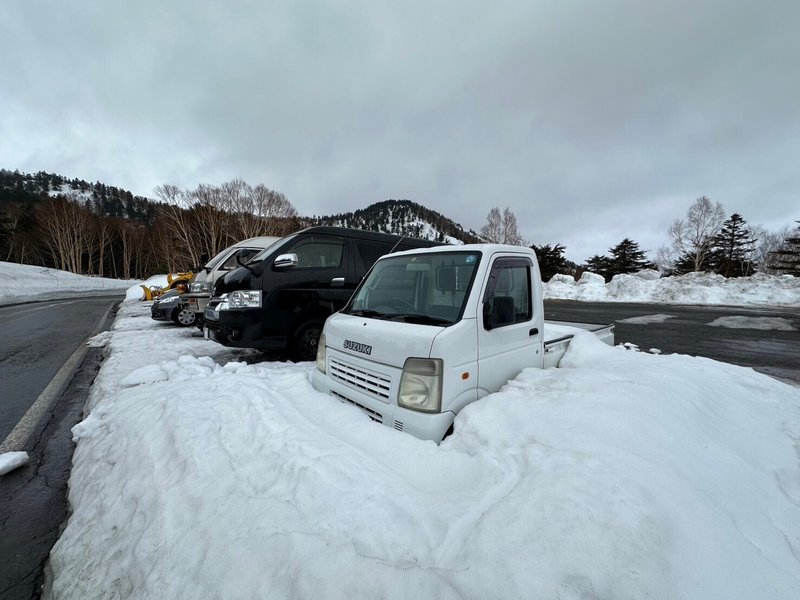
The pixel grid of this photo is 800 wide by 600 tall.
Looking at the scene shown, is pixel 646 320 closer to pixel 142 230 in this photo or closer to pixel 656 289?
pixel 656 289

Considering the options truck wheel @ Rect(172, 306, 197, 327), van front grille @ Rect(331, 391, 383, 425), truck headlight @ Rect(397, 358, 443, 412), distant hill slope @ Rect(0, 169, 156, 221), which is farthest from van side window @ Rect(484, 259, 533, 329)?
distant hill slope @ Rect(0, 169, 156, 221)

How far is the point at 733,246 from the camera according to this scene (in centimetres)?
4069

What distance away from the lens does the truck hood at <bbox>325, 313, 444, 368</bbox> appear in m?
→ 2.59

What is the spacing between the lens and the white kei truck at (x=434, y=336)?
8.41 feet

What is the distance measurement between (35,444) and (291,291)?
3318 millimetres

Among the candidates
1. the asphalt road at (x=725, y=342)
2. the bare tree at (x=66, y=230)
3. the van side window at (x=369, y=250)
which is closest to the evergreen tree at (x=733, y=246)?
the asphalt road at (x=725, y=342)

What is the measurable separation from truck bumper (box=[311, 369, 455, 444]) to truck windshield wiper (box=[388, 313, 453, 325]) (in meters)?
0.73

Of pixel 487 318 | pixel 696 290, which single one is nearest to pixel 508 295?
pixel 487 318

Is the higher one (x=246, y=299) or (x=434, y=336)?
(x=246, y=299)

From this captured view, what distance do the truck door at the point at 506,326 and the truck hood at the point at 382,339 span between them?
54 centimetres

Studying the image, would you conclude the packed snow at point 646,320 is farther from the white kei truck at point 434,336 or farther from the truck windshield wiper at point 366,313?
the truck windshield wiper at point 366,313

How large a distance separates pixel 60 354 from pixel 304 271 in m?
6.17

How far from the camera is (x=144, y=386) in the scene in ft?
13.6

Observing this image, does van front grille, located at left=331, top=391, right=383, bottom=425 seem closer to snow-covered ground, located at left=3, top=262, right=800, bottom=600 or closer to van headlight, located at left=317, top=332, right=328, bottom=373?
snow-covered ground, located at left=3, top=262, right=800, bottom=600
